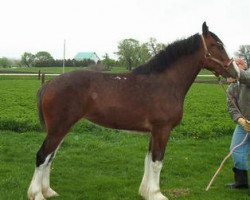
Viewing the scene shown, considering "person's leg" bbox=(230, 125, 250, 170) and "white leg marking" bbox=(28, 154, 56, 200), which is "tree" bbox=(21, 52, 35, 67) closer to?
"person's leg" bbox=(230, 125, 250, 170)

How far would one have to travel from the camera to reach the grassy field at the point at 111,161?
7.17 metres

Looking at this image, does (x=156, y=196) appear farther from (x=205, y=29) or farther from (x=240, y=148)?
(x=205, y=29)

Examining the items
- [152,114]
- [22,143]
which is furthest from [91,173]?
[22,143]

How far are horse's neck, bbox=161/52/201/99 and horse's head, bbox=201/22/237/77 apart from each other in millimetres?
179

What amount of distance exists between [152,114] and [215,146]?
17.4ft

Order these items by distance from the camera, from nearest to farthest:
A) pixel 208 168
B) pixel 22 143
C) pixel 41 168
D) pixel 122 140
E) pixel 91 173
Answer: pixel 41 168 → pixel 91 173 → pixel 208 168 → pixel 22 143 → pixel 122 140

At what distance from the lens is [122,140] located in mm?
11711

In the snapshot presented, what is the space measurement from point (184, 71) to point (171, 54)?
35 centimetres

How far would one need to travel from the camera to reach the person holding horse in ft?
23.1

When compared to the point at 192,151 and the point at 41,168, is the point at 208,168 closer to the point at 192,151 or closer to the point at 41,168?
the point at 192,151

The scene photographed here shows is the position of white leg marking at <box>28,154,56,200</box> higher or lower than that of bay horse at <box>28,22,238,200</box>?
lower

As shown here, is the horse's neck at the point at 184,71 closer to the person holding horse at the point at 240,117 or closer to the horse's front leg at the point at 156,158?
the person holding horse at the point at 240,117

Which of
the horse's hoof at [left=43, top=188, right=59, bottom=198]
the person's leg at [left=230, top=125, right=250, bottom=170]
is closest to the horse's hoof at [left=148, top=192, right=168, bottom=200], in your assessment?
the horse's hoof at [left=43, top=188, right=59, bottom=198]

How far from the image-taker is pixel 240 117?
708cm
